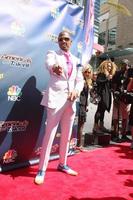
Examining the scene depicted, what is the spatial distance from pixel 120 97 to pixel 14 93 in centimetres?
304

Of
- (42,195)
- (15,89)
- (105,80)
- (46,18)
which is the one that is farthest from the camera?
(105,80)

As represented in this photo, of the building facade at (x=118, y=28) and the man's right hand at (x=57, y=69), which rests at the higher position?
the building facade at (x=118, y=28)

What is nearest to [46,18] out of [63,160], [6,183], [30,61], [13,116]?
[30,61]

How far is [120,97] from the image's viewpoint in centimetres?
727

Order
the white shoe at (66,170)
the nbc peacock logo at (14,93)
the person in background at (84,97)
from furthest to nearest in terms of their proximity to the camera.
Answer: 1. the person in background at (84,97)
2. the white shoe at (66,170)
3. the nbc peacock logo at (14,93)

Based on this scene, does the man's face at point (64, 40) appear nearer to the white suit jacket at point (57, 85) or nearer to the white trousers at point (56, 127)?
the white suit jacket at point (57, 85)

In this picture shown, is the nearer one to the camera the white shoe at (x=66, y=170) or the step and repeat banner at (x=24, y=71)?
the step and repeat banner at (x=24, y=71)

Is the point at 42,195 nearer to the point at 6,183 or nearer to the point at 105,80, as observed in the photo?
the point at 6,183

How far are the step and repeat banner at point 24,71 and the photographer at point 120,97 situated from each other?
2.27 metres

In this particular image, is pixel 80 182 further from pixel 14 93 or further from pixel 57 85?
pixel 14 93

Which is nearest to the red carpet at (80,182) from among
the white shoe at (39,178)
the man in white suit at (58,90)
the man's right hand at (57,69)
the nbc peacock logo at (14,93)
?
the white shoe at (39,178)

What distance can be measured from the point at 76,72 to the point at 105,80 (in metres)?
2.24

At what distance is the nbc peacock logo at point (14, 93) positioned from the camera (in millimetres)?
4695

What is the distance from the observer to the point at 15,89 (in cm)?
475
